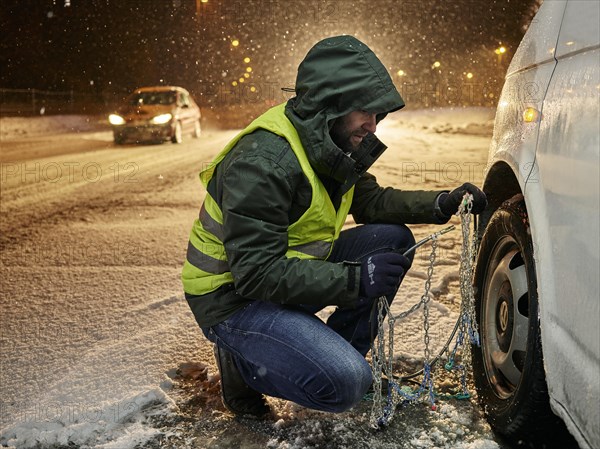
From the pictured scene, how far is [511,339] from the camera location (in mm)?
2107

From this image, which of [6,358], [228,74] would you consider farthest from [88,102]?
[6,358]

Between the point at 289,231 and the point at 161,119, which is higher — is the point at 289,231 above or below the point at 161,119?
below

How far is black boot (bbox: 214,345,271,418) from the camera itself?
2.38 m

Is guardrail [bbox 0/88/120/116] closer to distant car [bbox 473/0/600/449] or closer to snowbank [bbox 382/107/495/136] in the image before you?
snowbank [bbox 382/107/495/136]

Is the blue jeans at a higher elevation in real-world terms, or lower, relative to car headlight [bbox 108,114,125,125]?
lower

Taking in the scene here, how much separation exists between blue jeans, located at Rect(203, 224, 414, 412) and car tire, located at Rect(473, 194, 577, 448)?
47 cm

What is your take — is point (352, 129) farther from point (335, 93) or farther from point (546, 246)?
point (546, 246)

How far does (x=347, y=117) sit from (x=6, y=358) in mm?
2090

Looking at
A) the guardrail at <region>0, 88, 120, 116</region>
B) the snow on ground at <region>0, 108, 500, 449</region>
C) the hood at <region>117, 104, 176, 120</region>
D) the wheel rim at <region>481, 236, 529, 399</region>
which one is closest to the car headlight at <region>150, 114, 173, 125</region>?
the hood at <region>117, 104, 176, 120</region>

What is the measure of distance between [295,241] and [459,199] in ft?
2.33

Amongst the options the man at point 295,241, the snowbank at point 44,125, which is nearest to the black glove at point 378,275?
the man at point 295,241

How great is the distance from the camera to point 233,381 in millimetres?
2385

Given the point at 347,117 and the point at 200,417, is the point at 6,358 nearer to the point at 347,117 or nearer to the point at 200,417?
the point at 200,417

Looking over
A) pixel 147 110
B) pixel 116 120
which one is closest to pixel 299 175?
pixel 147 110
